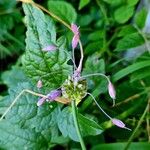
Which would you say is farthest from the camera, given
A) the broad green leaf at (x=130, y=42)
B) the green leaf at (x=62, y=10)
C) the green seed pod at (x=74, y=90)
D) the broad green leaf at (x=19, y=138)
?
the green leaf at (x=62, y=10)

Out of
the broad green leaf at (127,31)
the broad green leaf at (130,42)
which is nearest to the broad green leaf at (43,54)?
the broad green leaf at (130,42)

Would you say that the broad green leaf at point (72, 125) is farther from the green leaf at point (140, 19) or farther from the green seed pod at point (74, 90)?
the green leaf at point (140, 19)

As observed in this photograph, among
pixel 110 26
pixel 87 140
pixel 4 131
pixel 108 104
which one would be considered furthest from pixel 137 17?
pixel 4 131

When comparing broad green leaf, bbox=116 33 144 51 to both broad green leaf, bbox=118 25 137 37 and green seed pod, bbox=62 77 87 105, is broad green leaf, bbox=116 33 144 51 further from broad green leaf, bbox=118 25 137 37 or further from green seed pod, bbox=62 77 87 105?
green seed pod, bbox=62 77 87 105

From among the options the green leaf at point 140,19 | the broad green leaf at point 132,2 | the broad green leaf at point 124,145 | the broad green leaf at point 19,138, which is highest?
the broad green leaf at point 132,2

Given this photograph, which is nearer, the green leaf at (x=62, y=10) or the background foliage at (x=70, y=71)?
the background foliage at (x=70, y=71)

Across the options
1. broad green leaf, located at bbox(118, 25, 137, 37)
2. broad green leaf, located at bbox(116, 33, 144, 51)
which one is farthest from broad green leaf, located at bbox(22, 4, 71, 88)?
broad green leaf, located at bbox(118, 25, 137, 37)
